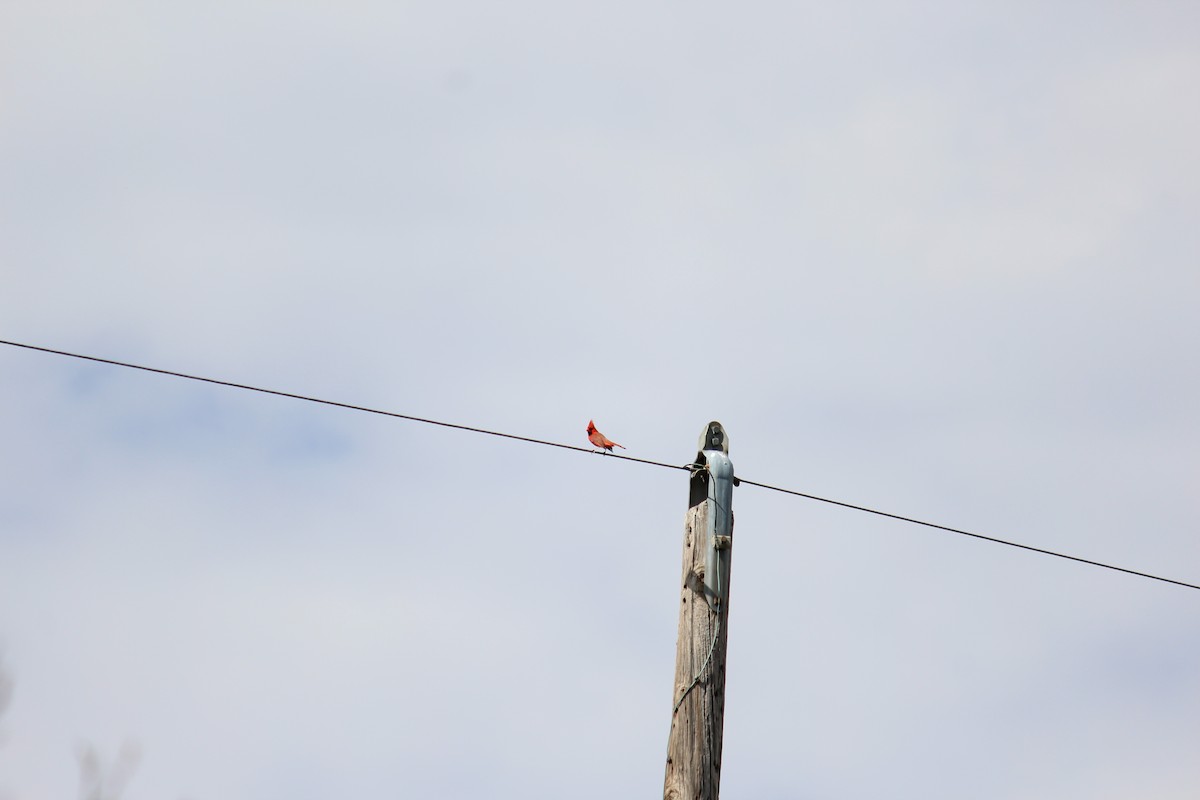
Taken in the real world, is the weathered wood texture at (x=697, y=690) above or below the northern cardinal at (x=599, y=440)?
below

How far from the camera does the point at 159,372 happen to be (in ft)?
30.1

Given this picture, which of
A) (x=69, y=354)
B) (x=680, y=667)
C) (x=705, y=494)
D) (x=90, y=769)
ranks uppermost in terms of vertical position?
(x=69, y=354)

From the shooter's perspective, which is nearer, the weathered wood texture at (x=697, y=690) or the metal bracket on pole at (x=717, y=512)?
the weathered wood texture at (x=697, y=690)

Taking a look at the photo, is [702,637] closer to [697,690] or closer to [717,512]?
[697,690]

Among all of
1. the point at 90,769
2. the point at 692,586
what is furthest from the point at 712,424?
the point at 90,769

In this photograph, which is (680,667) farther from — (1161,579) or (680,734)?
(1161,579)

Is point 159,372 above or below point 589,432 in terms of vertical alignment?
below

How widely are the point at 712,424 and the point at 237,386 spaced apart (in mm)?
3032

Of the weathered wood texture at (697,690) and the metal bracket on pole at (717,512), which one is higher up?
the metal bracket on pole at (717,512)

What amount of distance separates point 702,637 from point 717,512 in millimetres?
765

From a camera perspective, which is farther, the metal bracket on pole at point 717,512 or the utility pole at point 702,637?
the metal bracket on pole at point 717,512

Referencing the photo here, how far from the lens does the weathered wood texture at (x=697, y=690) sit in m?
7.77

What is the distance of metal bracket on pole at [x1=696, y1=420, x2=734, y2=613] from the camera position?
26.8ft

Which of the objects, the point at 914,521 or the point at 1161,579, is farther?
the point at 1161,579
